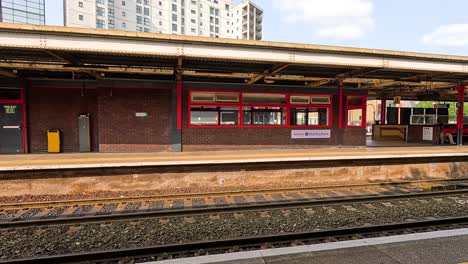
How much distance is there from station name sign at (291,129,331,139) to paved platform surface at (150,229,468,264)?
27.9ft

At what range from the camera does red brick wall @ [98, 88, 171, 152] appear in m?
11.2

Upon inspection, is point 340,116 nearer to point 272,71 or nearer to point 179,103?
point 272,71

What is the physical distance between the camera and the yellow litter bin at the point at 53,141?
444 inches

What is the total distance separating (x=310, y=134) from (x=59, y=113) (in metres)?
10.8

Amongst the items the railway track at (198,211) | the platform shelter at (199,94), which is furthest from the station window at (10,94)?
the railway track at (198,211)

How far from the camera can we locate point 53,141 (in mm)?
11289

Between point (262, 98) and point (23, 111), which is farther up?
point (262, 98)

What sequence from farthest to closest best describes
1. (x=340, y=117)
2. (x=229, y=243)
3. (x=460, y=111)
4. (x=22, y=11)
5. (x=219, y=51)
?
(x=22, y=11) < (x=460, y=111) < (x=340, y=117) < (x=219, y=51) < (x=229, y=243)

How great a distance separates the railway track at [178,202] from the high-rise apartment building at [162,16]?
197ft

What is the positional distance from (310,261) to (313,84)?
10.5 meters

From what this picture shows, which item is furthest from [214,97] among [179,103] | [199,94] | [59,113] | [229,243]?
[229,243]

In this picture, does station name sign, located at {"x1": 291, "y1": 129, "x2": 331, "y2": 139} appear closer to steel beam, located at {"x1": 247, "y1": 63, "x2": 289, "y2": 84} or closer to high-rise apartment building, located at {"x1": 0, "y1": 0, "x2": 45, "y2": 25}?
steel beam, located at {"x1": 247, "y1": 63, "x2": 289, "y2": 84}

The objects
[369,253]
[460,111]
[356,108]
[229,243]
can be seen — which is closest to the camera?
[369,253]

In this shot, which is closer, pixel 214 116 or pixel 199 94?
pixel 199 94
